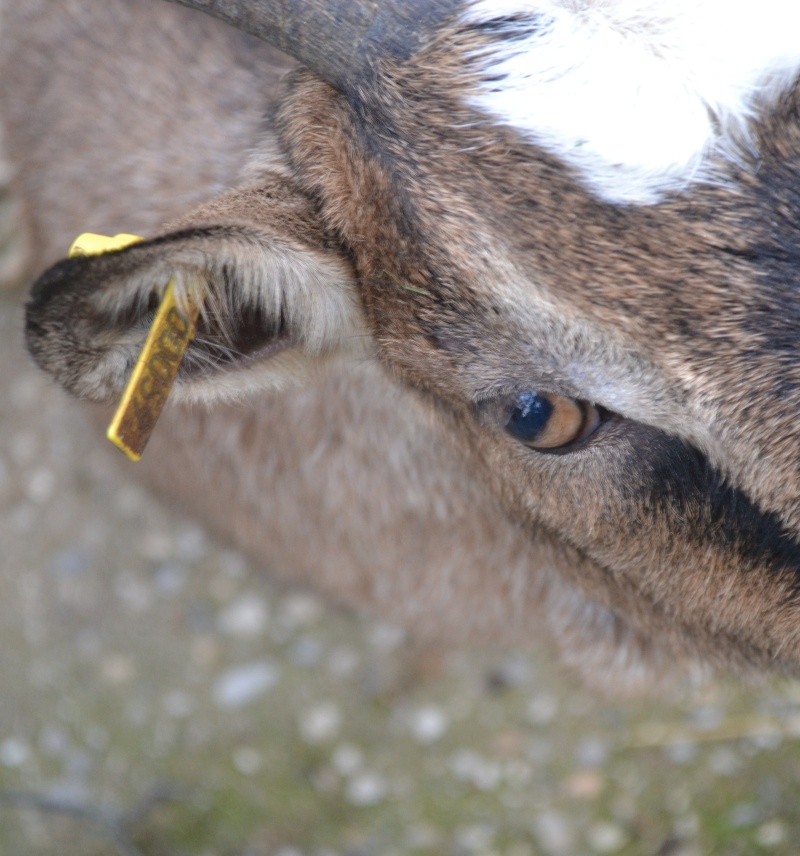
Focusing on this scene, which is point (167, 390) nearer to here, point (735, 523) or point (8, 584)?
point (735, 523)

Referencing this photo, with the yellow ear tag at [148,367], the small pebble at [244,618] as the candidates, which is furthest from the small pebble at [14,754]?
the yellow ear tag at [148,367]

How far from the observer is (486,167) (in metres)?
1.77

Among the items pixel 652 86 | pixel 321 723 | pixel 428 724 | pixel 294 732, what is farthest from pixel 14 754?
pixel 652 86

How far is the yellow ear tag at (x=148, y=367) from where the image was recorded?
1.72 meters

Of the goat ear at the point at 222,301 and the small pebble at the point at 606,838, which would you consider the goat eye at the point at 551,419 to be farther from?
the small pebble at the point at 606,838

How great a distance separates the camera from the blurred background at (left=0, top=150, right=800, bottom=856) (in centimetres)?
358

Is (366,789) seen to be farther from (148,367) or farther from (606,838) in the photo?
(148,367)

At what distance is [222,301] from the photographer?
197 centimetres

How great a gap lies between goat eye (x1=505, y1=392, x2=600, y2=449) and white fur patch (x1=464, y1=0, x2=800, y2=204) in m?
0.39

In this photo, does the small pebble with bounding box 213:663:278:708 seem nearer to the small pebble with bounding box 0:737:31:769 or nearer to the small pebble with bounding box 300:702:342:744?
the small pebble with bounding box 300:702:342:744

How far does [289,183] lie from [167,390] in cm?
54

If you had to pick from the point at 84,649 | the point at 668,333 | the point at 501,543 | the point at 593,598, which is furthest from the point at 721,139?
the point at 84,649

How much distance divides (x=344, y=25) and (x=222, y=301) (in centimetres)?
57

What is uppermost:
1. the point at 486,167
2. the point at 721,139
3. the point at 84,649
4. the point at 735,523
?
the point at 721,139
